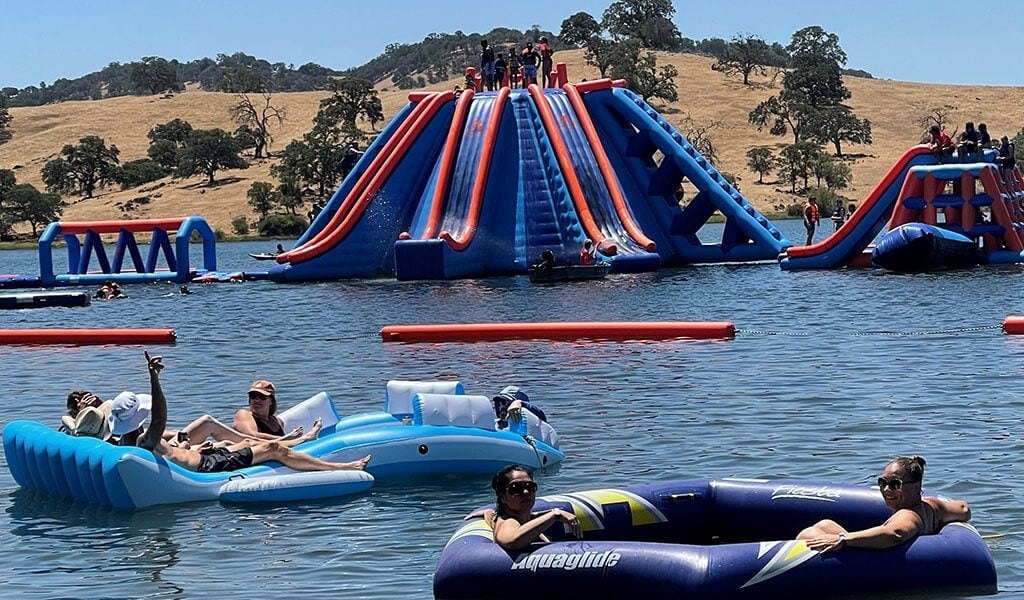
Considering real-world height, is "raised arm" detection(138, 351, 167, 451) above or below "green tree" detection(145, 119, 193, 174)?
below

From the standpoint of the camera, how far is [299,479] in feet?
46.3

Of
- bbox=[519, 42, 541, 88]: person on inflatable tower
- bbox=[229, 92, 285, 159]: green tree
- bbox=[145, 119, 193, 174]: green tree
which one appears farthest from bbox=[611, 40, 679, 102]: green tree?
bbox=[519, 42, 541, 88]: person on inflatable tower

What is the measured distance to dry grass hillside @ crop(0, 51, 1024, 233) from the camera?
102 m

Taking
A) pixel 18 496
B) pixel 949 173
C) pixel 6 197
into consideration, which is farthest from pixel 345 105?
pixel 18 496

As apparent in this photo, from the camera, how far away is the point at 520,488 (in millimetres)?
10242

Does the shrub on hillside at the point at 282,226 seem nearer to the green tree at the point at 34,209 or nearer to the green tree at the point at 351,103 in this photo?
the green tree at the point at 34,209

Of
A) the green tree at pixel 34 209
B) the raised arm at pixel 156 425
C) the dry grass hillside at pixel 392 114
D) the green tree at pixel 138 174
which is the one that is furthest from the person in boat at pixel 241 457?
the green tree at pixel 138 174

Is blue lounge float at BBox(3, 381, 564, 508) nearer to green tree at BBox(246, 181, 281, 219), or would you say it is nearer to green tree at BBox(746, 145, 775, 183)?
green tree at BBox(246, 181, 281, 219)

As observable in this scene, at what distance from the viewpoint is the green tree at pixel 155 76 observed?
154 m

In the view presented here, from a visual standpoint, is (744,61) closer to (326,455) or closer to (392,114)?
(392,114)

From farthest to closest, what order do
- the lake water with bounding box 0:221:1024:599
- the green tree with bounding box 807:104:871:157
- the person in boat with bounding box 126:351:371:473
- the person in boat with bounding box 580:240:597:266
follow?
1. the green tree with bounding box 807:104:871:157
2. the person in boat with bounding box 580:240:597:266
3. the person in boat with bounding box 126:351:371:473
4. the lake water with bounding box 0:221:1024:599

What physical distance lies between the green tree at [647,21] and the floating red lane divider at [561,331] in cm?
12718

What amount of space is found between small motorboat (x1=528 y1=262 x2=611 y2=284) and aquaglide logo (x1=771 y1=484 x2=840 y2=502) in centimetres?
2603

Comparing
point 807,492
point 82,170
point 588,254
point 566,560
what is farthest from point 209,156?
point 566,560
